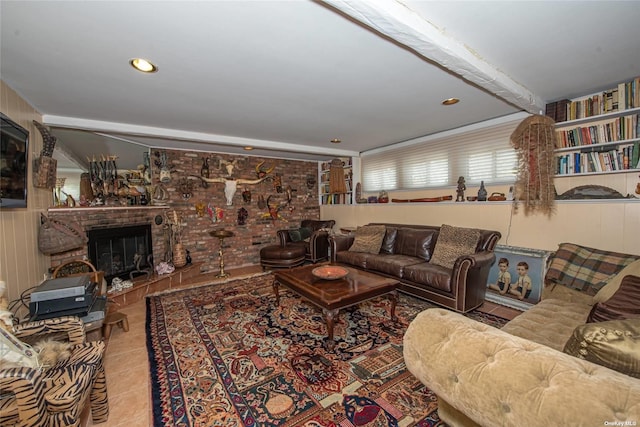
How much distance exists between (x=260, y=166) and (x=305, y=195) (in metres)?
1.29

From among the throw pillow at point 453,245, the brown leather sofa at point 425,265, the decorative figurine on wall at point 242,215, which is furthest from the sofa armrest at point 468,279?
the decorative figurine on wall at point 242,215

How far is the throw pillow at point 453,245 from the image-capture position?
3105mm

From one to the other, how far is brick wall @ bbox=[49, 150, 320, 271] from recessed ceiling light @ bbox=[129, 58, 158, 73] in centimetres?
237

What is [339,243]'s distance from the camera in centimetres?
430

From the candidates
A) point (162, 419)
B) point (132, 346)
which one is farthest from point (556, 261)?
point (132, 346)

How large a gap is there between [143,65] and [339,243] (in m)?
3.30

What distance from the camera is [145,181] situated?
4211mm

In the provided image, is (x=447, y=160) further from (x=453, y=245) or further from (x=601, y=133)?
(x=601, y=133)

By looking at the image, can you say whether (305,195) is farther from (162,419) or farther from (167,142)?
(162,419)

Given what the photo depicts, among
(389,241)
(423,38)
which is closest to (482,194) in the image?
(389,241)

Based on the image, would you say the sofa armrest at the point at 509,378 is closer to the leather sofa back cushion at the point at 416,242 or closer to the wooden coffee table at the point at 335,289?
the wooden coffee table at the point at 335,289

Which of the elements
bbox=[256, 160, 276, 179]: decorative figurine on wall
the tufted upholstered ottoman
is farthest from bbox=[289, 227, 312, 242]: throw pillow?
bbox=[256, 160, 276, 179]: decorative figurine on wall

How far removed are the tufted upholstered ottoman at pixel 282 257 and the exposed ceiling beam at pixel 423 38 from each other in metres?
3.55

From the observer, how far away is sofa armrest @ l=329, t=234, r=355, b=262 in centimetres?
425
